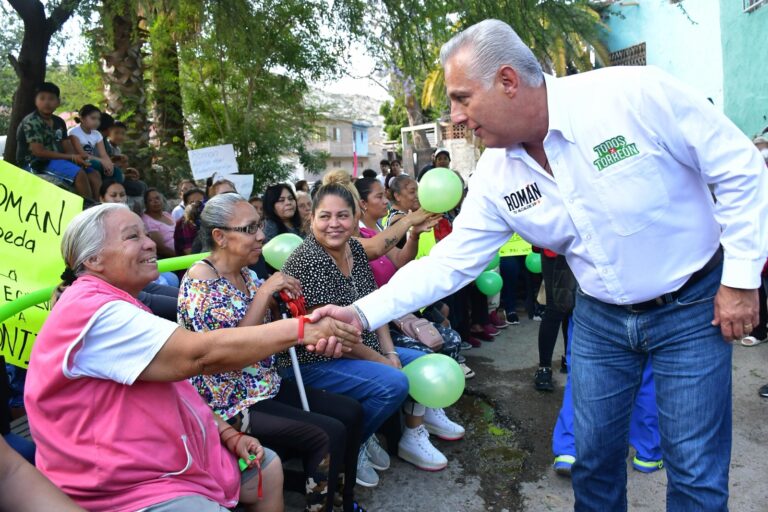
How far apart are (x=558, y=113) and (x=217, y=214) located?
1.86 metres

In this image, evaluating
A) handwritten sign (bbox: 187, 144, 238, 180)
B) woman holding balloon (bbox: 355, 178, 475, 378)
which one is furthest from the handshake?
handwritten sign (bbox: 187, 144, 238, 180)

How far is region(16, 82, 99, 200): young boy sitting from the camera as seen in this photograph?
6.33 meters

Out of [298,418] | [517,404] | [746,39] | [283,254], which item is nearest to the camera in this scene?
[298,418]

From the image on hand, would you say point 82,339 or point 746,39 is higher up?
point 746,39

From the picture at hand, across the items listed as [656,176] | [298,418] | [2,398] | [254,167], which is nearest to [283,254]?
[298,418]

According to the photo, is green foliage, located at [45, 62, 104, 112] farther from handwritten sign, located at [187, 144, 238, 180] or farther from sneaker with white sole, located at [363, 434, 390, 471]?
sneaker with white sole, located at [363, 434, 390, 471]

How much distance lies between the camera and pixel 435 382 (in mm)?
→ 3529

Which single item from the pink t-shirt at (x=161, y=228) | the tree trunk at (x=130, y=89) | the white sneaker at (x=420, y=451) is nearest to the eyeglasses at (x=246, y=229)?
the white sneaker at (x=420, y=451)

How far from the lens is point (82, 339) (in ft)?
6.31

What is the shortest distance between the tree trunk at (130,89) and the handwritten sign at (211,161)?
1.75 meters

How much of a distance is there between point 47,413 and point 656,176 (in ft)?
7.16

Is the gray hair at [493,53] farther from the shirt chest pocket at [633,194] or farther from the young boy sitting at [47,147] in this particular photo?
the young boy sitting at [47,147]

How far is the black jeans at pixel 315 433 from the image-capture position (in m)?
2.89

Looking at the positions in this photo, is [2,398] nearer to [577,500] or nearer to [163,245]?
[577,500]
